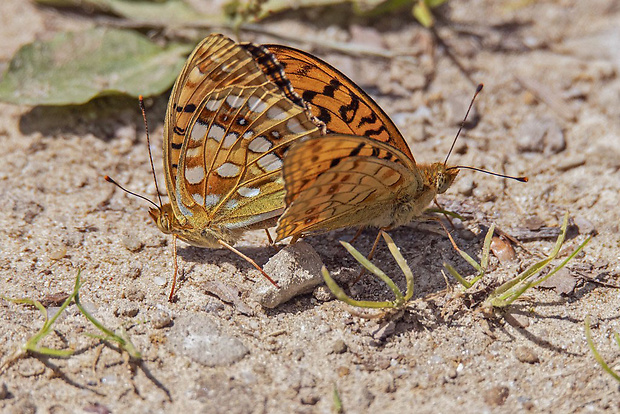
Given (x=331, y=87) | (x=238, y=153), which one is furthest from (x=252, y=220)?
(x=331, y=87)

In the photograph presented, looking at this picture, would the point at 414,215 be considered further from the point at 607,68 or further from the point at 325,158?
the point at 607,68

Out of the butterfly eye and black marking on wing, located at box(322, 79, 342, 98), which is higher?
black marking on wing, located at box(322, 79, 342, 98)

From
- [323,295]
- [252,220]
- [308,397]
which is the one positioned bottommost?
[308,397]

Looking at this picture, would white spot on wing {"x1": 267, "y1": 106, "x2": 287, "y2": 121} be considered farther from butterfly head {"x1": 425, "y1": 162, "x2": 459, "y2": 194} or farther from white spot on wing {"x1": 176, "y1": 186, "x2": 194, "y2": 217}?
butterfly head {"x1": 425, "y1": 162, "x2": 459, "y2": 194}

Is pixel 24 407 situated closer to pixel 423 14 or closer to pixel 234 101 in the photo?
pixel 234 101


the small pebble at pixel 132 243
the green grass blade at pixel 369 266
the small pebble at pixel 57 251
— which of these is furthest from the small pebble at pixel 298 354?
the small pebble at pixel 57 251

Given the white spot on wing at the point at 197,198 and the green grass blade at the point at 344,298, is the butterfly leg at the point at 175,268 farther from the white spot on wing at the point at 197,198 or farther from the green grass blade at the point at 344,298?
the green grass blade at the point at 344,298

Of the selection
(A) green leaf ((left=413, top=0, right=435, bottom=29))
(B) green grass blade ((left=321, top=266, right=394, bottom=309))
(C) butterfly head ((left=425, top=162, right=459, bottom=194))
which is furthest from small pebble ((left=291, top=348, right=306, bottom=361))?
(A) green leaf ((left=413, top=0, right=435, bottom=29))
